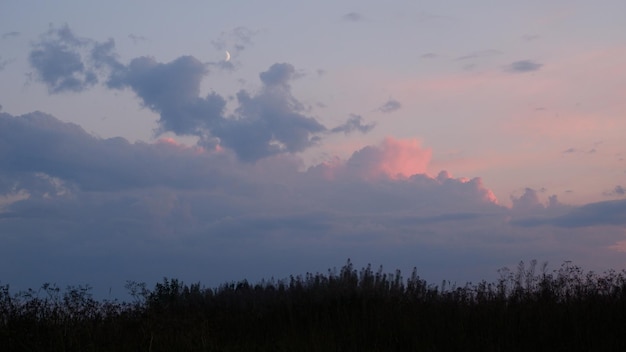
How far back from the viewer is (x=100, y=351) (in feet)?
40.3

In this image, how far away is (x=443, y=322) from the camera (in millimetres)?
13180

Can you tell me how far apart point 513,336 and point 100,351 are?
6604mm

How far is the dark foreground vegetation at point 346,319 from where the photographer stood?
1213cm

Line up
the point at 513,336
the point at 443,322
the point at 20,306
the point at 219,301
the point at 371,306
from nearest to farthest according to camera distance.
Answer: the point at 513,336, the point at 443,322, the point at 20,306, the point at 371,306, the point at 219,301

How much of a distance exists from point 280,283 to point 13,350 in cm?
659

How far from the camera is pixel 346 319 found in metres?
14.4

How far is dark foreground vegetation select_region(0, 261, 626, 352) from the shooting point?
12133 millimetres

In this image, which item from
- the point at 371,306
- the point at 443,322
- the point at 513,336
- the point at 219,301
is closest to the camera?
the point at 513,336

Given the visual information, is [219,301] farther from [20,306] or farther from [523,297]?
[523,297]

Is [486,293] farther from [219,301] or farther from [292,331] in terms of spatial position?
[219,301]

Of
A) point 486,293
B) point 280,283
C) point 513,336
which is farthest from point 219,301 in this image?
point 513,336

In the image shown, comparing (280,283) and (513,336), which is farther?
(280,283)

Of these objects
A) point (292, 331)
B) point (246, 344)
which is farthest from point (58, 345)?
point (292, 331)

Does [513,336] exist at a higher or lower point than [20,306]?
lower
